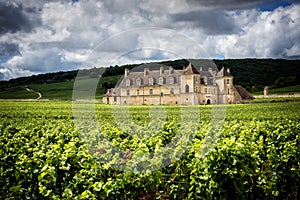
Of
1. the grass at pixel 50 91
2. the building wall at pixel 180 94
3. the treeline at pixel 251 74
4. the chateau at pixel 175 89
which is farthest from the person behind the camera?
the treeline at pixel 251 74

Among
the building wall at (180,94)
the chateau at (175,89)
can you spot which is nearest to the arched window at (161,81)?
the chateau at (175,89)

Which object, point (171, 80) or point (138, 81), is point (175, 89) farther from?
point (138, 81)

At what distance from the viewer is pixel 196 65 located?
6141 cm

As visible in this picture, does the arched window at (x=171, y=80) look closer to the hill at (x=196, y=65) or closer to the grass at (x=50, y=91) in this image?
the hill at (x=196, y=65)

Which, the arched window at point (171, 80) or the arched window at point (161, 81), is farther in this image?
the arched window at point (161, 81)

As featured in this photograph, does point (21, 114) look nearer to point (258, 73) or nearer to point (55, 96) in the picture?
point (55, 96)

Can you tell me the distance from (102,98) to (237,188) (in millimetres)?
52399

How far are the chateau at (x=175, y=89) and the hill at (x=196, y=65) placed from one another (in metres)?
3.00

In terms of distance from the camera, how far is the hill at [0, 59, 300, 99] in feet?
205

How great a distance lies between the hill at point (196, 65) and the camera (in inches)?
2466

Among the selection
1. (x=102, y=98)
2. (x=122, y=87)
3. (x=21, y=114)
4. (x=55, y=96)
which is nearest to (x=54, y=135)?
(x=21, y=114)

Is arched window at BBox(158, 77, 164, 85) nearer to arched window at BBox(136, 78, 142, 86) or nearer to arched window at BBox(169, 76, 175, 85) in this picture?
arched window at BBox(169, 76, 175, 85)

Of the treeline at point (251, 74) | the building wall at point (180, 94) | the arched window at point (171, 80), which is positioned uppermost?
the treeline at point (251, 74)

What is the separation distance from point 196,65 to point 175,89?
21.5 ft
